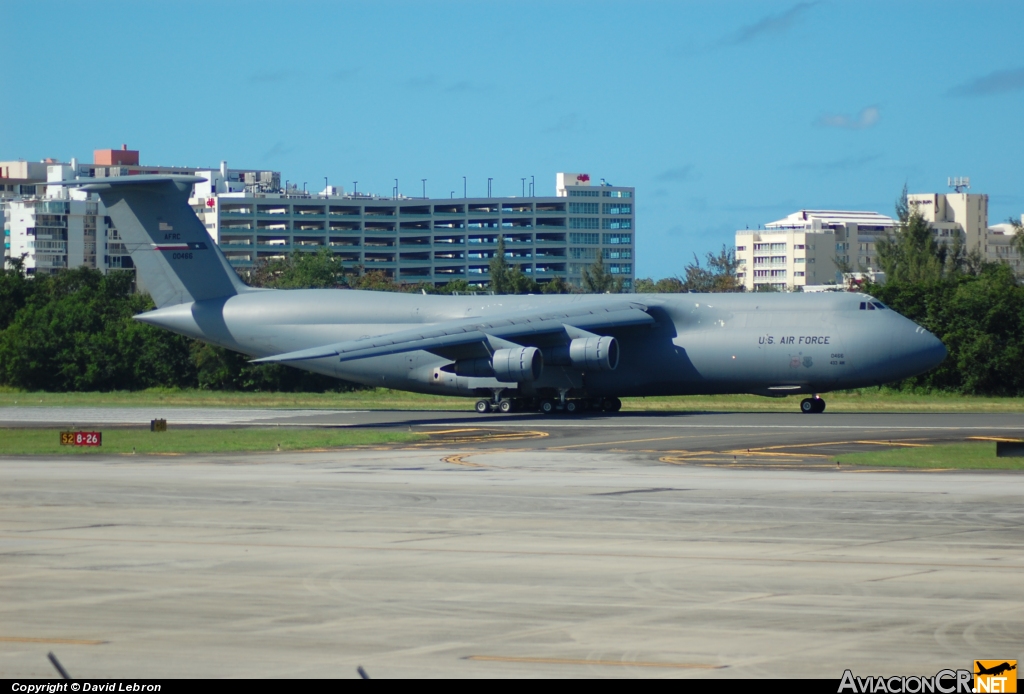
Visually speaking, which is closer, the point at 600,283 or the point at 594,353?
the point at 594,353

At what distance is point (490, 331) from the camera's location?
44438mm

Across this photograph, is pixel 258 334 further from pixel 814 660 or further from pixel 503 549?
pixel 814 660

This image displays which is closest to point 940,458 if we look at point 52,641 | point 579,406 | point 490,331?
point 490,331

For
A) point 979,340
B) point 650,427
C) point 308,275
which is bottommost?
point 650,427

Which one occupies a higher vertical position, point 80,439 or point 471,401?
point 80,439

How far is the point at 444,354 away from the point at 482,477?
821 inches

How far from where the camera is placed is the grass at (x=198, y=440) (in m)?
32.2

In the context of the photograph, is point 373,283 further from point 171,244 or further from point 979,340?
point 979,340

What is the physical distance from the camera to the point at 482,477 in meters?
25.2

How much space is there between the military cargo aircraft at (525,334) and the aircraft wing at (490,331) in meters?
0.07

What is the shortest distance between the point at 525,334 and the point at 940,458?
1850cm

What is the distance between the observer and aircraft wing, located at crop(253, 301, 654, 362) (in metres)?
42.7

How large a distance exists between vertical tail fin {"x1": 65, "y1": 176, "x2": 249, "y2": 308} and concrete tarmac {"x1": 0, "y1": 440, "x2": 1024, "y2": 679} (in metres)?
23.7

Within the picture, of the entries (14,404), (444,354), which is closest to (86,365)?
(14,404)
